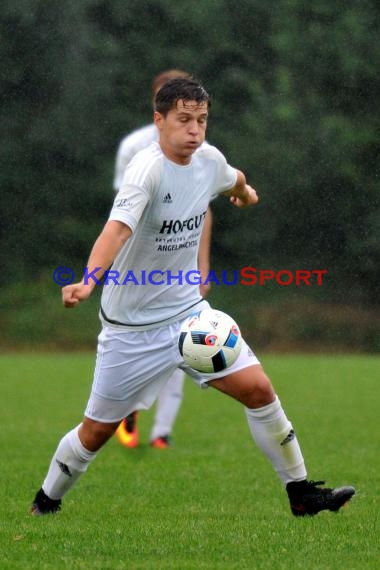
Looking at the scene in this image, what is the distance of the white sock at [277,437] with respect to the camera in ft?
17.4

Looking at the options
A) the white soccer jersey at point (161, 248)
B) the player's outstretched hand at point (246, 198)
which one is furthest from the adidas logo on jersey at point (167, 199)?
the player's outstretched hand at point (246, 198)

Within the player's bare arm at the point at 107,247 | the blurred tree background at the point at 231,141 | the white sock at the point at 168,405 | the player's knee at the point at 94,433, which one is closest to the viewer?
the player's bare arm at the point at 107,247

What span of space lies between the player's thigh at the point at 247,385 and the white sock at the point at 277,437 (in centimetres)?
7

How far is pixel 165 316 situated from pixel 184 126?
0.83 m

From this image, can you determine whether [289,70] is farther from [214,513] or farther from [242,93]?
[214,513]

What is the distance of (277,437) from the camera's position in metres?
5.31

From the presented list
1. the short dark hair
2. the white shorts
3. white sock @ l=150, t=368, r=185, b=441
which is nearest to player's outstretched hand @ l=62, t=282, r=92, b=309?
the white shorts

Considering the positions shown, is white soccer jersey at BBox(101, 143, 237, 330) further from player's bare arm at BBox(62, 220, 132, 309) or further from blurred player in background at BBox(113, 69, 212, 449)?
blurred player in background at BBox(113, 69, 212, 449)

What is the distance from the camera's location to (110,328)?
17.8 ft

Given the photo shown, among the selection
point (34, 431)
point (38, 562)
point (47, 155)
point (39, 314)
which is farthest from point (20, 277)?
point (38, 562)

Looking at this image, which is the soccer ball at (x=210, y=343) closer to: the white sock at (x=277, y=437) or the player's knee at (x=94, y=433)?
the white sock at (x=277, y=437)

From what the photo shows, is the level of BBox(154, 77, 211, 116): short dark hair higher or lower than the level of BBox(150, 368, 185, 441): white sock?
higher

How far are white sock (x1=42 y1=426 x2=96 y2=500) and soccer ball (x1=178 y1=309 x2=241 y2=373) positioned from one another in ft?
2.18

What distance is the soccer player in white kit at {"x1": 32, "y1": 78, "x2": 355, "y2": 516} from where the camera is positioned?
524 centimetres
